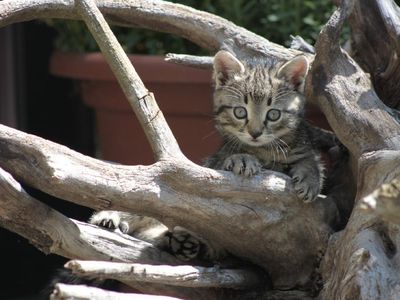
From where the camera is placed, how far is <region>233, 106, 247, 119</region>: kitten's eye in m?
3.75

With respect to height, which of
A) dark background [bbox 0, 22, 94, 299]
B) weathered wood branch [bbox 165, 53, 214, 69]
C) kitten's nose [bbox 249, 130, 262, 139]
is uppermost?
weathered wood branch [bbox 165, 53, 214, 69]

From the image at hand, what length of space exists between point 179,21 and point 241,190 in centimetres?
94

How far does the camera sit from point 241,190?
336 centimetres

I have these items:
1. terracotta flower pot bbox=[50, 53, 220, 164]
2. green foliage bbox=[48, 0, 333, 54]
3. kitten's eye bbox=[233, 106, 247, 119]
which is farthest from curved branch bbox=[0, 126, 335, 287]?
green foliage bbox=[48, 0, 333, 54]

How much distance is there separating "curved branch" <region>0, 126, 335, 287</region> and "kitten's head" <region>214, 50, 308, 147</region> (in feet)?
1.06

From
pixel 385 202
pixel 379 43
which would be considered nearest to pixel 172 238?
pixel 379 43

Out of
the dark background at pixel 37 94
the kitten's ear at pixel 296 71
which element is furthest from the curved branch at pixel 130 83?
the dark background at pixel 37 94

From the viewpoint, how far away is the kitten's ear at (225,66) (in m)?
3.74

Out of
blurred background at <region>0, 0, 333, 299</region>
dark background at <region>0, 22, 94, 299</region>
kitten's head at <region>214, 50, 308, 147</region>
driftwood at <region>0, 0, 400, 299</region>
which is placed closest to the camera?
driftwood at <region>0, 0, 400, 299</region>

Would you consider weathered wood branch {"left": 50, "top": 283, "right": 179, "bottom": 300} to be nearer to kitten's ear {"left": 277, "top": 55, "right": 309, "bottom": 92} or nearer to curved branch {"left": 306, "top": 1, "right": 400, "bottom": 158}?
curved branch {"left": 306, "top": 1, "right": 400, "bottom": 158}

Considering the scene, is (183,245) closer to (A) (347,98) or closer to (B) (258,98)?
(B) (258,98)

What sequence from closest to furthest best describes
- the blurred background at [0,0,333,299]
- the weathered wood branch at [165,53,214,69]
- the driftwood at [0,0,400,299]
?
1. the driftwood at [0,0,400,299]
2. the weathered wood branch at [165,53,214,69]
3. the blurred background at [0,0,333,299]

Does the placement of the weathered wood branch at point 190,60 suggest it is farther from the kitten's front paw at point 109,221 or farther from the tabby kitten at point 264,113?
the kitten's front paw at point 109,221

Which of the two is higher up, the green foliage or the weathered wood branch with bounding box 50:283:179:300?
the green foliage
